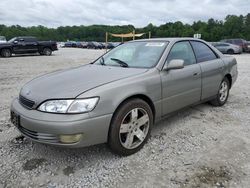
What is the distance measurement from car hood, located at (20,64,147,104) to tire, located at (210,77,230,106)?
2.33 m

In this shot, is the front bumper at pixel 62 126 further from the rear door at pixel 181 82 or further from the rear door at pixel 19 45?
the rear door at pixel 19 45

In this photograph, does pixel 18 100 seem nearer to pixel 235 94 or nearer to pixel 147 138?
pixel 147 138

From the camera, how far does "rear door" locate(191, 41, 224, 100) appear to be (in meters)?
4.64

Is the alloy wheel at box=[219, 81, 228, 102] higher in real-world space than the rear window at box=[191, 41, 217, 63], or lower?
lower

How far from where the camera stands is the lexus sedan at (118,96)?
284 cm

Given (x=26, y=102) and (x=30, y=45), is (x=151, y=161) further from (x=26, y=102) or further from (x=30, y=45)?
(x=30, y=45)

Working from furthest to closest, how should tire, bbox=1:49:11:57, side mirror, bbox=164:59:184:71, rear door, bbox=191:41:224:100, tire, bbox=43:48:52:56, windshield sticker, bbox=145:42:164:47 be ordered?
tire, bbox=43:48:52:56 < tire, bbox=1:49:11:57 < rear door, bbox=191:41:224:100 < windshield sticker, bbox=145:42:164:47 < side mirror, bbox=164:59:184:71

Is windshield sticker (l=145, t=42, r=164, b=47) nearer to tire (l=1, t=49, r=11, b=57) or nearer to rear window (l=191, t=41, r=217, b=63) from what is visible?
rear window (l=191, t=41, r=217, b=63)

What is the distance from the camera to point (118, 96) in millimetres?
3092

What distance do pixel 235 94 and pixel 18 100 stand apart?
5206 millimetres

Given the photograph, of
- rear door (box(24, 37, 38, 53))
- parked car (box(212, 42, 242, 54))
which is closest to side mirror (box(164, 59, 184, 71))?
rear door (box(24, 37, 38, 53))

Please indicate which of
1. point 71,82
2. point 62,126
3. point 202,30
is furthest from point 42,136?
point 202,30

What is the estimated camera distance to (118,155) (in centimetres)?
330

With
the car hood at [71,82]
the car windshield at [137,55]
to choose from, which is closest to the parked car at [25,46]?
the car windshield at [137,55]
